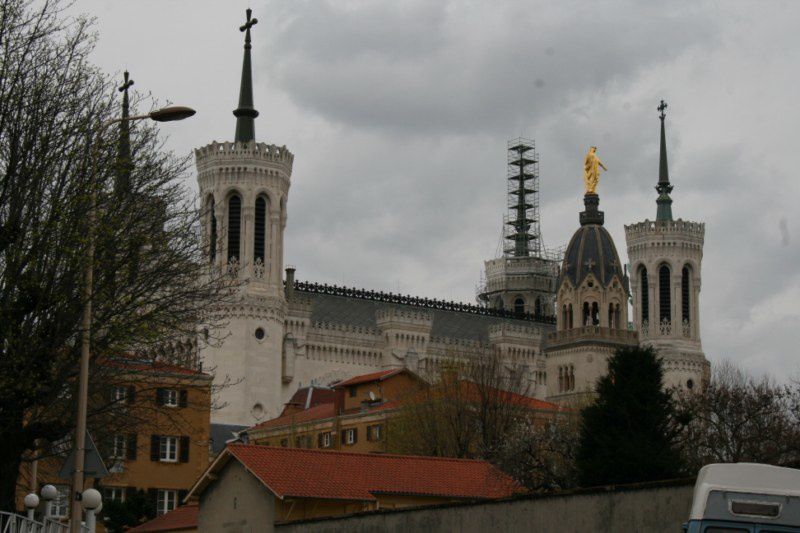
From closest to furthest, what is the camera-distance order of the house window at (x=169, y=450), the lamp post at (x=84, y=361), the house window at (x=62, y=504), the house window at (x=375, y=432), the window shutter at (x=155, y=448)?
the lamp post at (x=84, y=361) < the house window at (x=62, y=504) < the window shutter at (x=155, y=448) < the house window at (x=169, y=450) < the house window at (x=375, y=432)

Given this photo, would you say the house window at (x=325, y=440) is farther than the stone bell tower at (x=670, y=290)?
No

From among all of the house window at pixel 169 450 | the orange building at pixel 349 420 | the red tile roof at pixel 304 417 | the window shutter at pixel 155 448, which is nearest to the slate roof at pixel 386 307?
the red tile roof at pixel 304 417

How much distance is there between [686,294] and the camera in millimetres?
130125

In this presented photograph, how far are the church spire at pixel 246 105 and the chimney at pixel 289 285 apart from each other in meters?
11.3

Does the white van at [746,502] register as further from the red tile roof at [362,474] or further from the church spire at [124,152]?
the red tile roof at [362,474]

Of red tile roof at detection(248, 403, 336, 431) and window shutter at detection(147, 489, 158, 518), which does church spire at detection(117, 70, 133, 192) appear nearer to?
window shutter at detection(147, 489, 158, 518)

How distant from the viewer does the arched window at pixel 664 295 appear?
130m

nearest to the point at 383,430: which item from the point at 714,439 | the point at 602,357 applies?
the point at 714,439

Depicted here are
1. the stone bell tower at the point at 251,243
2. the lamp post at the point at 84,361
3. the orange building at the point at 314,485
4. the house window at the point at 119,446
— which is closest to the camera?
the lamp post at the point at 84,361

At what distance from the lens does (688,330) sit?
128750 mm

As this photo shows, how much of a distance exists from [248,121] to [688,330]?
42.0 meters

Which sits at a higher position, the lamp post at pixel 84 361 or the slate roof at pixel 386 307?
the slate roof at pixel 386 307

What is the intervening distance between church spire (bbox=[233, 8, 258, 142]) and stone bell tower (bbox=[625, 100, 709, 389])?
3829 centimetres

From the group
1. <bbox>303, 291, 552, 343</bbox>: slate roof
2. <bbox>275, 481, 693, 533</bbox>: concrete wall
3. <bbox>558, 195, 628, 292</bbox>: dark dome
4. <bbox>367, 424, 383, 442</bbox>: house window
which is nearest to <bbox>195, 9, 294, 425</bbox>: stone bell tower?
<bbox>303, 291, 552, 343</bbox>: slate roof
